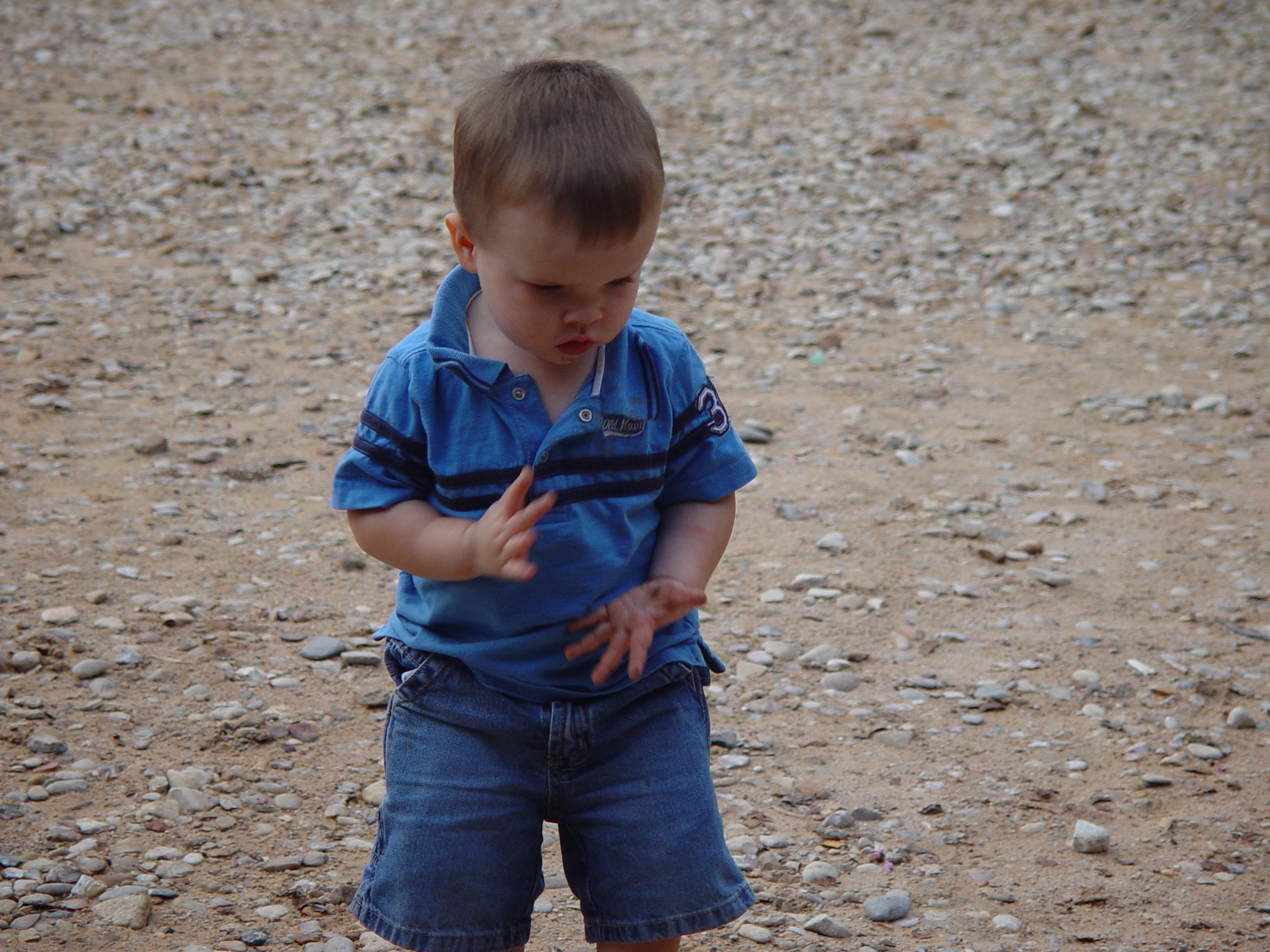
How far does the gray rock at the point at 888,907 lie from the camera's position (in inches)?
113

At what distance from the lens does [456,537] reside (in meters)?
1.96

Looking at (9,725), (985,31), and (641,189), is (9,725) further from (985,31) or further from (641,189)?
(985,31)

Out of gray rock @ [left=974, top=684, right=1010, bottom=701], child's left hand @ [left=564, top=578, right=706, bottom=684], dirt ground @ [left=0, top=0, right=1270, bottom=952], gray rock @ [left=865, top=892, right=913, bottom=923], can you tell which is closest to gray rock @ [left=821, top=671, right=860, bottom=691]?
dirt ground @ [left=0, top=0, right=1270, bottom=952]

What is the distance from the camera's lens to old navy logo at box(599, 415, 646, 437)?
6.85 ft

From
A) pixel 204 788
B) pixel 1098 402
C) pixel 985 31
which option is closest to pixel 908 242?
pixel 1098 402

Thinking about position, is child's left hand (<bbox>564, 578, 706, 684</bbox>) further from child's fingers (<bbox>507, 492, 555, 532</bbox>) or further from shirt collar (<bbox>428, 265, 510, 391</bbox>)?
shirt collar (<bbox>428, 265, 510, 391</bbox>)

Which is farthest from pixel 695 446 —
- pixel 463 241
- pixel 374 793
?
pixel 374 793

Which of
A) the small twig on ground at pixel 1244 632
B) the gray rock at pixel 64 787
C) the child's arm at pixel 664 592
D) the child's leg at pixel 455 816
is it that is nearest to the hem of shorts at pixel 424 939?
the child's leg at pixel 455 816

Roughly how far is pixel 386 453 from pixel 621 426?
0.41 m

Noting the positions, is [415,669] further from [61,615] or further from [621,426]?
[61,615]

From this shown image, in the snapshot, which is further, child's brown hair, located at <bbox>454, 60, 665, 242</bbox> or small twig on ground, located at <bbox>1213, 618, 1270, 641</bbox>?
small twig on ground, located at <bbox>1213, 618, 1270, 641</bbox>

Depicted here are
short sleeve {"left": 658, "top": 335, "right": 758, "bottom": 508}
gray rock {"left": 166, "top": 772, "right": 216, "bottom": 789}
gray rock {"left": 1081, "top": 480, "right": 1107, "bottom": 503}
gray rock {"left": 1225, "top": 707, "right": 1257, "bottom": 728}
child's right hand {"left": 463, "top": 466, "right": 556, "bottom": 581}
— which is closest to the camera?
child's right hand {"left": 463, "top": 466, "right": 556, "bottom": 581}

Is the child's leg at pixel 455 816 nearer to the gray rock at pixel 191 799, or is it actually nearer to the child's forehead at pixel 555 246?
the child's forehead at pixel 555 246

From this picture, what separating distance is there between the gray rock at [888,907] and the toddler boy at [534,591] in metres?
0.89
